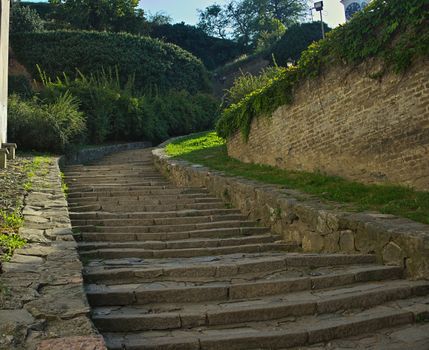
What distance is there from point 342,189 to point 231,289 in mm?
3475

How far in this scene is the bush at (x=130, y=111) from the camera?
17.1 m

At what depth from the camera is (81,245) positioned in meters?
5.61

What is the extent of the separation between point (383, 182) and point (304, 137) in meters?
2.41

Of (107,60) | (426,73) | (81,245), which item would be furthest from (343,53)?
(107,60)

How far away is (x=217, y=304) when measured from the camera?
403 cm

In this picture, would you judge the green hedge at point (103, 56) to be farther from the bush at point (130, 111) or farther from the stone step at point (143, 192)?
the stone step at point (143, 192)

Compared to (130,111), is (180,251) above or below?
below

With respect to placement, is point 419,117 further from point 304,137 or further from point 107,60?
point 107,60

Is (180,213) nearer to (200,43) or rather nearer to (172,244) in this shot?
(172,244)

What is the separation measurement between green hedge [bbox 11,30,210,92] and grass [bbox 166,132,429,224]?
14.6 m

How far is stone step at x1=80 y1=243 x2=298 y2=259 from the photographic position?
544cm

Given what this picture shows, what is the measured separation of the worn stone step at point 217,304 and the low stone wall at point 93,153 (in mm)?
10014

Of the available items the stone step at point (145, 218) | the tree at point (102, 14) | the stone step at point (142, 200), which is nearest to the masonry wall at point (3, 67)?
the stone step at point (142, 200)

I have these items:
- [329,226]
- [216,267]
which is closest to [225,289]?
[216,267]
